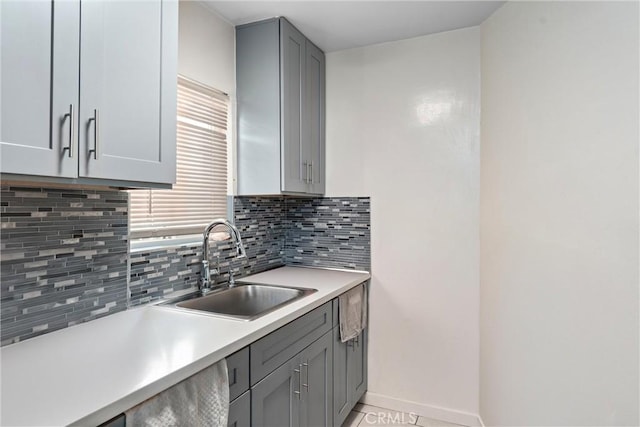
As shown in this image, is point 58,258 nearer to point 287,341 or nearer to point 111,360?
point 111,360

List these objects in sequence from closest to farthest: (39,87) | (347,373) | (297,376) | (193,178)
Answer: (39,87)
(297,376)
(193,178)
(347,373)

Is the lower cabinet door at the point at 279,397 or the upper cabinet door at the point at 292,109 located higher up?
the upper cabinet door at the point at 292,109

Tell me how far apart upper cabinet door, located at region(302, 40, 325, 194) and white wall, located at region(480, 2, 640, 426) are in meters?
1.03

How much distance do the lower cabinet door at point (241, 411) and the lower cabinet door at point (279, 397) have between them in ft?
0.07

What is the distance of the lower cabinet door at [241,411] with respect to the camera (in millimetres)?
1200

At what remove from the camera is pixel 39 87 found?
96 cm

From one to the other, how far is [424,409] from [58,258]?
2189 millimetres

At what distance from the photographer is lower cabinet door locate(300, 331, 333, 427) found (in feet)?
5.48

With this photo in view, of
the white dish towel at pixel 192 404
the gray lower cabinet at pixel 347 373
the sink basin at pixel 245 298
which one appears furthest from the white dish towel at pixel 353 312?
the white dish towel at pixel 192 404

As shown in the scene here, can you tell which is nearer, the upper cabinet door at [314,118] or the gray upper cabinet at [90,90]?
the gray upper cabinet at [90,90]

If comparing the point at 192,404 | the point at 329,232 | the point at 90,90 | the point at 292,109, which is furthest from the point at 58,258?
the point at 329,232

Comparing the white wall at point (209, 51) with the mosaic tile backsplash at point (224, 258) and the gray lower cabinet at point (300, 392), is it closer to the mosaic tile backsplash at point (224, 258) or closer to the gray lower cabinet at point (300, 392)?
the mosaic tile backsplash at point (224, 258)

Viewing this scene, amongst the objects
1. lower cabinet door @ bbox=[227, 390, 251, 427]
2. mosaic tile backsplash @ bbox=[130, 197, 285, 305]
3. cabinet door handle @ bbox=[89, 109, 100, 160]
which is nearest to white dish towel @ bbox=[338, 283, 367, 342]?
mosaic tile backsplash @ bbox=[130, 197, 285, 305]

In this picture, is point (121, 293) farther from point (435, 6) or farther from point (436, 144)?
point (435, 6)
